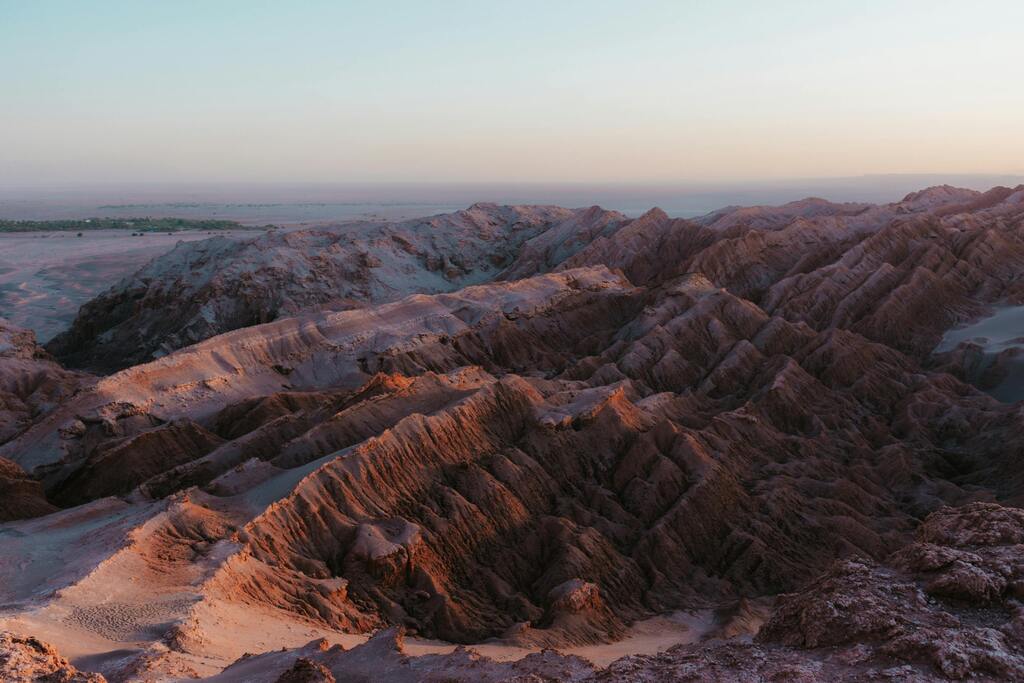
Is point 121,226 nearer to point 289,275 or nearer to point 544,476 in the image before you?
point 289,275

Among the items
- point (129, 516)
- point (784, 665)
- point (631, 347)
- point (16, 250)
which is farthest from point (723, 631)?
point (16, 250)

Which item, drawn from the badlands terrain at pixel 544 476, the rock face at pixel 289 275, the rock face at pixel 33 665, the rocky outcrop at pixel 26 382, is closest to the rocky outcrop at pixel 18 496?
the badlands terrain at pixel 544 476

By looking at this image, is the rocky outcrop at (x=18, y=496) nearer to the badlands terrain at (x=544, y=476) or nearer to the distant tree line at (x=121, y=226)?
the badlands terrain at (x=544, y=476)

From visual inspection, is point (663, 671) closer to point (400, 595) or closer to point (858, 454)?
point (400, 595)

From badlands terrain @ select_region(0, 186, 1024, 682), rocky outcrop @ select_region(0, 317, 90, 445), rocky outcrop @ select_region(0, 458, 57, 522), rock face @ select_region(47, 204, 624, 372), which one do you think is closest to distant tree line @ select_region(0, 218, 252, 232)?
rock face @ select_region(47, 204, 624, 372)

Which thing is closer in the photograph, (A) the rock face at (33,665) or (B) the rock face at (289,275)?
(A) the rock face at (33,665)

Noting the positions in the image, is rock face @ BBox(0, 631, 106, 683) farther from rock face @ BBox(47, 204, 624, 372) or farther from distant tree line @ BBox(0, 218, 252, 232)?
distant tree line @ BBox(0, 218, 252, 232)

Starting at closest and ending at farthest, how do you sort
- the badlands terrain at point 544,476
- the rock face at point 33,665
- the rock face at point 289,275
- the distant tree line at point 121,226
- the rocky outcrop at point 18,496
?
the rock face at point 33,665
the badlands terrain at point 544,476
the rocky outcrop at point 18,496
the rock face at point 289,275
the distant tree line at point 121,226
